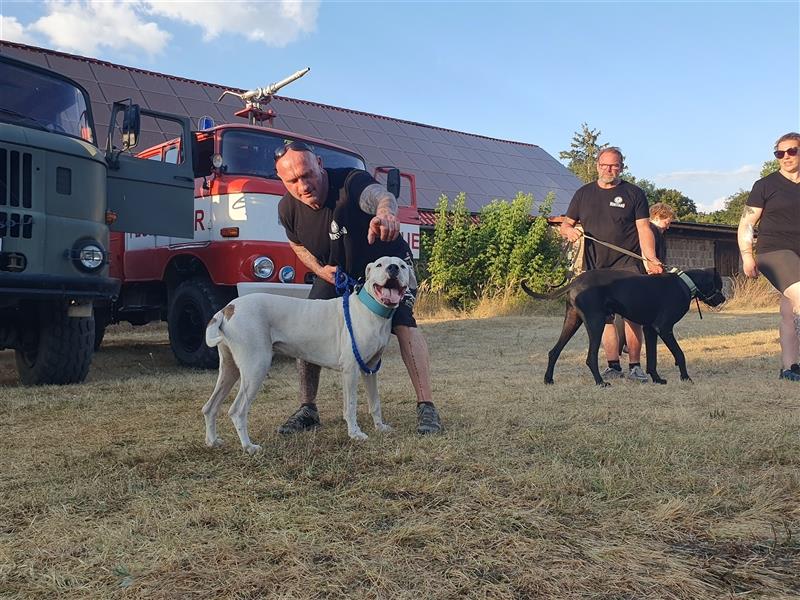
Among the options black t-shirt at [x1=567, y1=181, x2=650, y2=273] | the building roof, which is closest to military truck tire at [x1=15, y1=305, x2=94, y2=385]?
black t-shirt at [x1=567, y1=181, x2=650, y2=273]

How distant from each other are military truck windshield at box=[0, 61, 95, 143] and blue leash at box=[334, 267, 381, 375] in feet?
10.4

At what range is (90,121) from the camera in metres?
5.82

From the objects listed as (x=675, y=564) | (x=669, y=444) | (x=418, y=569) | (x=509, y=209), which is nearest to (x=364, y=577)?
(x=418, y=569)

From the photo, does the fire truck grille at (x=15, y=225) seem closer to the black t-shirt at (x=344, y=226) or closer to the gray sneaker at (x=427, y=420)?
the black t-shirt at (x=344, y=226)

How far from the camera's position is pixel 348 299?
138 inches

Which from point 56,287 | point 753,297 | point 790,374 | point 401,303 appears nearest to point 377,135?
point 753,297

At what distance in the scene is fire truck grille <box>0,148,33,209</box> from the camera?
4.75 m

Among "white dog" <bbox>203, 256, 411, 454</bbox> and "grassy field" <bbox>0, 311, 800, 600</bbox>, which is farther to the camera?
"white dog" <bbox>203, 256, 411, 454</bbox>

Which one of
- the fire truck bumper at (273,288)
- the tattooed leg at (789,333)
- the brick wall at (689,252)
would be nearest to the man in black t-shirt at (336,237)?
the fire truck bumper at (273,288)

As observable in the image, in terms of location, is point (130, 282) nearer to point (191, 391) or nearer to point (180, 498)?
point (191, 391)

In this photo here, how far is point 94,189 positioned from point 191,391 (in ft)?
5.97

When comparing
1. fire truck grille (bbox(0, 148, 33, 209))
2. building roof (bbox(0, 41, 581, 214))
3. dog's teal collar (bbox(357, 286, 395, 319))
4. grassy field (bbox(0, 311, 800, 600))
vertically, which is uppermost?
building roof (bbox(0, 41, 581, 214))

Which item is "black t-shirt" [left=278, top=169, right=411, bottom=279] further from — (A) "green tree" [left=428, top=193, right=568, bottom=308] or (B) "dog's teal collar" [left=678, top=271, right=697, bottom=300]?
(A) "green tree" [left=428, top=193, right=568, bottom=308]

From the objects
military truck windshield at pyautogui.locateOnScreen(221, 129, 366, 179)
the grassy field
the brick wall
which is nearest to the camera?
the grassy field
